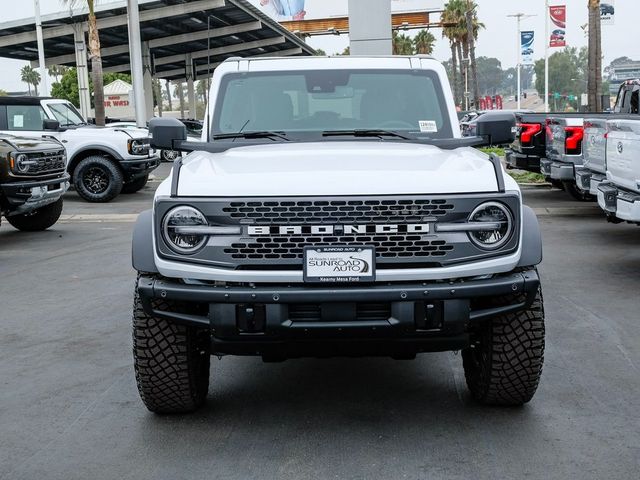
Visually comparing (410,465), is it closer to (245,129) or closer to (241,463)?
(241,463)

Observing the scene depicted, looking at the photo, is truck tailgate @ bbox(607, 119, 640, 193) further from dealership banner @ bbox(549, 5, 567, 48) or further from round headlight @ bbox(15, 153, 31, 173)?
dealership banner @ bbox(549, 5, 567, 48)

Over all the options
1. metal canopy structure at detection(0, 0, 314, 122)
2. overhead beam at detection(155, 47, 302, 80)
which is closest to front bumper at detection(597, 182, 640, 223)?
metal canopy structure at detection(0, 0, 314, 122)

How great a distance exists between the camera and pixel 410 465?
14.4ft

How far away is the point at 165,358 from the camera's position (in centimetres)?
486

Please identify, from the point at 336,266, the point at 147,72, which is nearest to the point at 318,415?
the point at 336,266

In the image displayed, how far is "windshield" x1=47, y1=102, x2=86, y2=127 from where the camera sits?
63.9ft

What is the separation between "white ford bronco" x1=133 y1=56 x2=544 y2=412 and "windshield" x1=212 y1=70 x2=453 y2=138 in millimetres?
1170

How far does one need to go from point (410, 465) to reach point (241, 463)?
0.77 metres

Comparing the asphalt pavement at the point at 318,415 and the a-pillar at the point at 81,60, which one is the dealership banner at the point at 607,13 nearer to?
the a-pillar at the point at 81,60

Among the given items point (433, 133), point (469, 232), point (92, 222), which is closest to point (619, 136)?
point (433, 133)

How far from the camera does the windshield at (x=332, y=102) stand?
20.1ft

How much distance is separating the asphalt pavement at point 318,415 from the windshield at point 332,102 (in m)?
1.52

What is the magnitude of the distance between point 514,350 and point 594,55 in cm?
3096

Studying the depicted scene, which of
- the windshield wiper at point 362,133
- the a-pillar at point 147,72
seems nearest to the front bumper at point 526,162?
the windshield wiper at point 362,133
